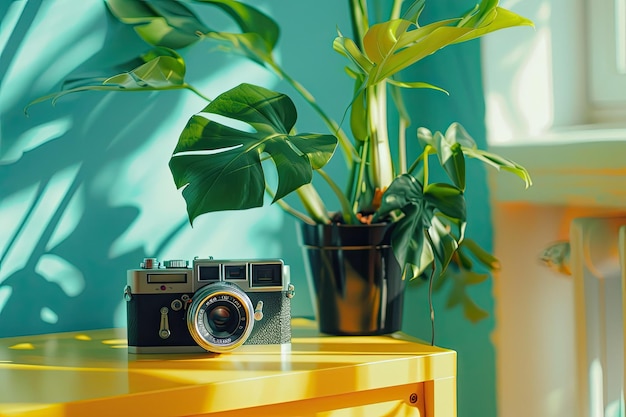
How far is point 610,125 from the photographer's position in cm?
123

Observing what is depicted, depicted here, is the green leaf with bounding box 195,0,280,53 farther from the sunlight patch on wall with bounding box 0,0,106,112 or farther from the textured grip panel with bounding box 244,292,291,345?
the textured grip panel with bounding box 244,292,291,345

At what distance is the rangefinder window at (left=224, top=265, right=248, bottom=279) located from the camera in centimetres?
98

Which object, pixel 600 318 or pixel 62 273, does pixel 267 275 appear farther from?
pixel 600 318

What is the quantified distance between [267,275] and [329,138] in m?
0.19

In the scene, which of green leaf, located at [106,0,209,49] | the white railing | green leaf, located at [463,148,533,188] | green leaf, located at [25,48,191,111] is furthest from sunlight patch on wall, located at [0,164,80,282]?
the white railing

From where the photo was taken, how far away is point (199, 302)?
938 mm

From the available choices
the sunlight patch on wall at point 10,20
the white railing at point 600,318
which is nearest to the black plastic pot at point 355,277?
the white railing at point 600,318

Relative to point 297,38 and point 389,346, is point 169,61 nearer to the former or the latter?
point 297,38

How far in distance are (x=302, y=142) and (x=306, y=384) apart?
0.86 feet

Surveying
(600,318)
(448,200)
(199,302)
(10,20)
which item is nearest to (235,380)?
(199,302)

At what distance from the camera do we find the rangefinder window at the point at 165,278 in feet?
3.17

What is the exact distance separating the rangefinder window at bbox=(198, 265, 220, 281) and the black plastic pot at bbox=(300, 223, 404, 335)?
165 millimetres

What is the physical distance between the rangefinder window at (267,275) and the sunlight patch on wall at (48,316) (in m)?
0.32

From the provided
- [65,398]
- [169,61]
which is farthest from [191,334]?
[169,61]
